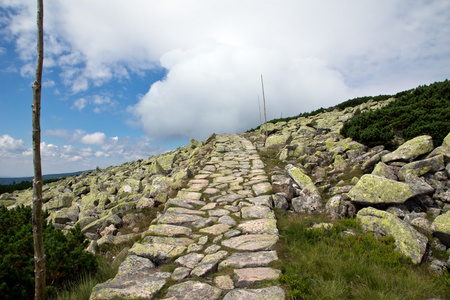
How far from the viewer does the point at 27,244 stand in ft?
12.9

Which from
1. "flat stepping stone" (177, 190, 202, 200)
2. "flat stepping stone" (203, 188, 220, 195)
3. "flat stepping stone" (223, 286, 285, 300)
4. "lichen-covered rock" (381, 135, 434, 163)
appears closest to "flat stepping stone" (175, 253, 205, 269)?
"flat stepping stone" (223, 286, 285, 300)

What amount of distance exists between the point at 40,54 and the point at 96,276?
329 cm

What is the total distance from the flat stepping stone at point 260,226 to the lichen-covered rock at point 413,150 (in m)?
4.98

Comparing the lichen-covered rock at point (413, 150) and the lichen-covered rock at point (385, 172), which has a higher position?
the lichen-covered rock at point (413, 150)

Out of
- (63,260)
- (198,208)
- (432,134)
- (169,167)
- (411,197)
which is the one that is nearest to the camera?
(63,260)

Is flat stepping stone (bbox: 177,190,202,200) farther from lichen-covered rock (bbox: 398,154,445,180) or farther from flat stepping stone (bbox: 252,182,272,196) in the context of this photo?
lichen-covered rock (bbox: 398,154,445,180)

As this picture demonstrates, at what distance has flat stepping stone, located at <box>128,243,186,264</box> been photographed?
3959 millimetres

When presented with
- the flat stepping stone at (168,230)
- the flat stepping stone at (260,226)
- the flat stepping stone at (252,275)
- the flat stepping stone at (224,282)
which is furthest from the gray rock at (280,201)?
the flat stepping stone at (224,282)

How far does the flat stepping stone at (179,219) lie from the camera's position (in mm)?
5285

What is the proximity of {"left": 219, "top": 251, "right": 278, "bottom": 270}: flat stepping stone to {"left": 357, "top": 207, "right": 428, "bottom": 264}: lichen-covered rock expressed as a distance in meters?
2.33

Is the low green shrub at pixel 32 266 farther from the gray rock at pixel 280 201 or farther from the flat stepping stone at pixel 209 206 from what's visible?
the gray rock at pixel 280 201

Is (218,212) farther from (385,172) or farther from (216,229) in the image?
(385,172)

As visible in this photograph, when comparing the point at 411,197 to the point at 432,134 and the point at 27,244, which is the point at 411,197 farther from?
the point at 27,244

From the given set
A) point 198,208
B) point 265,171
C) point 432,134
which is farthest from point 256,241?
point 432,134
